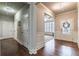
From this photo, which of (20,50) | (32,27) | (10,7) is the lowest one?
(20,50)

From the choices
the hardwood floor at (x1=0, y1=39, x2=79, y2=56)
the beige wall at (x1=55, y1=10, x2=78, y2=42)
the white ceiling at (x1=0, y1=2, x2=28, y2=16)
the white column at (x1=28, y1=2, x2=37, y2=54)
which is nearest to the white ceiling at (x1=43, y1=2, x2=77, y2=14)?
the beige wall at (x1=55, y1=10, x2=78, y2=42)

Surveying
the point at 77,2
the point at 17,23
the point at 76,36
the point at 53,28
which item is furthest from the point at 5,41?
the point at 77,2

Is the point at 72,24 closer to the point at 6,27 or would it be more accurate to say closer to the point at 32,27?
the point at 32,27

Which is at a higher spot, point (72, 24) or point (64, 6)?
point (64, 6)

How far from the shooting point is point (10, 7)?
5.93ft

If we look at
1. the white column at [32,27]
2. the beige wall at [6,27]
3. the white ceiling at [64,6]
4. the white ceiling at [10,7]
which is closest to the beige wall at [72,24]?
the white ceiling at [64,6]

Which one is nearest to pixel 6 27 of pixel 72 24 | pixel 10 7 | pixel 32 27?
pixel 10 7

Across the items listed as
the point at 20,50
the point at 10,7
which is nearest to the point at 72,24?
the point at 20,50

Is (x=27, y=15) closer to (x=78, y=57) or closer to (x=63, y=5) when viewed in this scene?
(x=63, y=5)

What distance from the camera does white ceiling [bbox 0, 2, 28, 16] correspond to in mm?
1763

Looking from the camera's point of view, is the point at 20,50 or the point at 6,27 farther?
the point at 20,50

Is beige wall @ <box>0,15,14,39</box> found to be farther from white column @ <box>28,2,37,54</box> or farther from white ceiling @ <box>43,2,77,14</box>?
white ceiling @ <box>43,2,77,14</box>

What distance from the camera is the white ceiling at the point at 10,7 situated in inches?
69.4

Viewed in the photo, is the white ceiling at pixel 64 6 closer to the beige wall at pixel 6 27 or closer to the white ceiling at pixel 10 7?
the white ceiling at pixel 10 7
